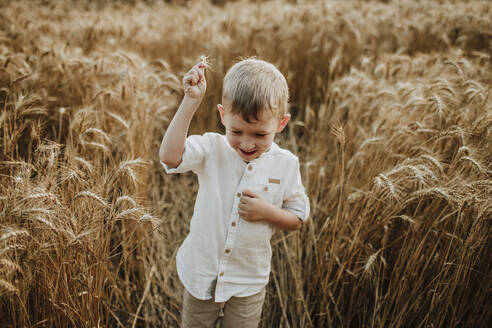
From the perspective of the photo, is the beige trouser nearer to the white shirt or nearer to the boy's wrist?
the white shirt

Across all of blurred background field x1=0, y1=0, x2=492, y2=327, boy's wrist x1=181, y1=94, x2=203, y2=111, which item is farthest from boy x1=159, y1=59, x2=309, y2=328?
blurred background field x1=0, y1=0, x2=492, y2=327

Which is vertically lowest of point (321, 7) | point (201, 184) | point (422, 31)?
point (201, 184)

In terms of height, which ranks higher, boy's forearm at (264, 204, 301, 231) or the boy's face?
the boy's face

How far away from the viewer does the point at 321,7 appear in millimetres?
5090

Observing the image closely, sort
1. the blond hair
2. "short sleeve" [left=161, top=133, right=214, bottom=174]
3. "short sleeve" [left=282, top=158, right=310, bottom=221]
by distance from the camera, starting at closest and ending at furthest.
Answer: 1. the blond hair
2. "short sleeve" [left=161, top=133, right=214, bottom=174]
3. "short sleeve" [left=282, top=158, right=310, bottom=221]

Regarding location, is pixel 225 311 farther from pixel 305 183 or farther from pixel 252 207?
pixel 305 183

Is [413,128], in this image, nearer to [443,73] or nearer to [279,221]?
[443,73]

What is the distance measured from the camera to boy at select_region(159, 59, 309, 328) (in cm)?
119

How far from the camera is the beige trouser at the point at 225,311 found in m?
1.42

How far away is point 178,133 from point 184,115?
69 millimetres

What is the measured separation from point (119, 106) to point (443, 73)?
99.9 inches

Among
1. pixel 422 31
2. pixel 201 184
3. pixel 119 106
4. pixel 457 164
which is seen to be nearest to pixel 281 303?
pixel 201 184

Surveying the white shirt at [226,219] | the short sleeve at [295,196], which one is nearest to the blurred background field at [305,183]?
the white shirt at [226,219]

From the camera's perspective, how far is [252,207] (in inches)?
49.8
